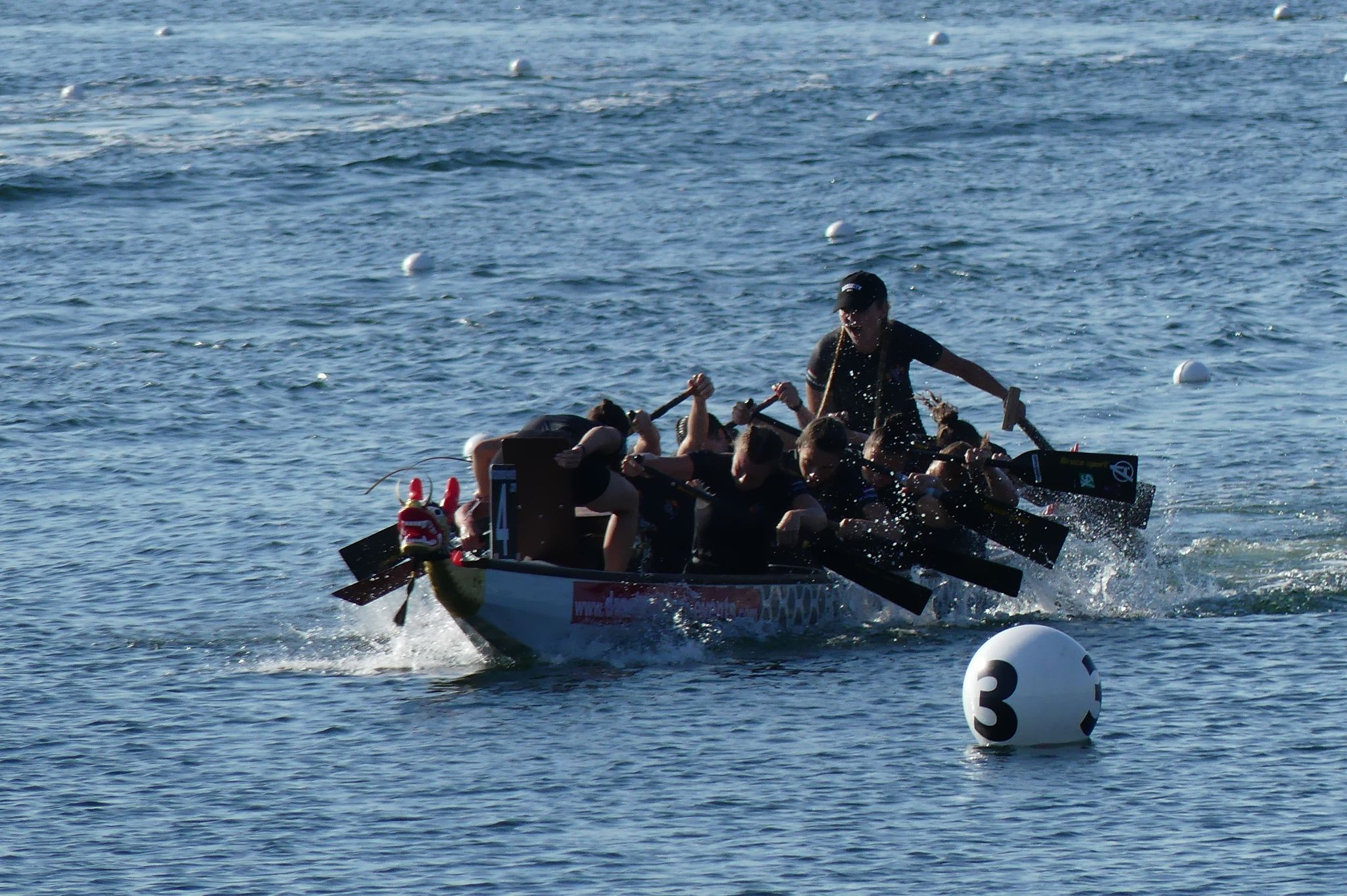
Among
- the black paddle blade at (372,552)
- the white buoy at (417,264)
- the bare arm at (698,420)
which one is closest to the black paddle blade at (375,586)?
the black paddle blade at (372,552)

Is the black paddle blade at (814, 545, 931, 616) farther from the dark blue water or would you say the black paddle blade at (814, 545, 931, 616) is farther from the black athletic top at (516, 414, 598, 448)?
the black athletic top at (516, 414, 598, 448)

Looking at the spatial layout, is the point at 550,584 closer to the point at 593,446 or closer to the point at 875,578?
the point at 593,446

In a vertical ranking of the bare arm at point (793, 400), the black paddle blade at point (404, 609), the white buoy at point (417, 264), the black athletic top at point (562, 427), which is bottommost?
the black paddle blade at point (404, 609)

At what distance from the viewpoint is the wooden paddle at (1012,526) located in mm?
12688

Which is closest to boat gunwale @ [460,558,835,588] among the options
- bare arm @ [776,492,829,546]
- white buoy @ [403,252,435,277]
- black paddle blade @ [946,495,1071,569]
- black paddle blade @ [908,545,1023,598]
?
bare arm @ [776,492,829,546]

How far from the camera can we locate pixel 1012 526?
12719 millimetres

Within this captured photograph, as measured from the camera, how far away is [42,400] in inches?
758

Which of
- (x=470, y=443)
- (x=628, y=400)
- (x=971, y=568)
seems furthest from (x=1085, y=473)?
(x=628, y=400)

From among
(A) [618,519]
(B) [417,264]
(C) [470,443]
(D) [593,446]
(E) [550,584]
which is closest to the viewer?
(E) [550,584]

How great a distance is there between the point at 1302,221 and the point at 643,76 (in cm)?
1459

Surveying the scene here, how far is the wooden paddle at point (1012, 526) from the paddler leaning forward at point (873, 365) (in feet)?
1.99

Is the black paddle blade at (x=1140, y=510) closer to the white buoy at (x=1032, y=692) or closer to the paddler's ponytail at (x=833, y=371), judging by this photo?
the paddler's ponytail at (x=833, y=371)

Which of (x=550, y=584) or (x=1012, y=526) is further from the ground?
(x=1012, y=526)

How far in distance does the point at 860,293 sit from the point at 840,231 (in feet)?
43.0
